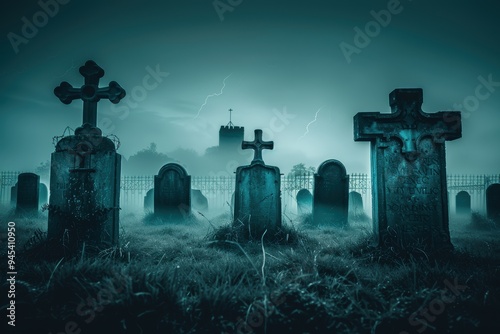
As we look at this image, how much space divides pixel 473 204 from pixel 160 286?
81.3 feet

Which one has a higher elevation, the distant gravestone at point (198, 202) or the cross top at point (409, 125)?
the cross top at point (409, 125)

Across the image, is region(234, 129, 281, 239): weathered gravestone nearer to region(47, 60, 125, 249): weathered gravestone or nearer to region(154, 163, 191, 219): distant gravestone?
region(47, 60, 125, 249): weathered gravestone

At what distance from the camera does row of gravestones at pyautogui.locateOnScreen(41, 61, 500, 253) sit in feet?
13.0

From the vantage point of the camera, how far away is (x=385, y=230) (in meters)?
4.02

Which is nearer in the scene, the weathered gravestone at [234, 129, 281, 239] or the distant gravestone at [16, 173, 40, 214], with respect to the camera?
the weathered gravestone at [234, 129, 281, 239]

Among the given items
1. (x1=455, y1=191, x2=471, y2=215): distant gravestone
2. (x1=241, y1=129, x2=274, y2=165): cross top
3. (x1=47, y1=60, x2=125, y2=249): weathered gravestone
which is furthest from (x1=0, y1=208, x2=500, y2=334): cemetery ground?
(x1=455, y1=191, x2=471, y2=215): distant gravestone

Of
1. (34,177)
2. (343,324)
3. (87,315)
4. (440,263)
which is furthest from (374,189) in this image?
(34,177)

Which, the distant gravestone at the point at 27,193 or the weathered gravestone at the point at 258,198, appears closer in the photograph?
the weathered gravestone at the point at 258,198

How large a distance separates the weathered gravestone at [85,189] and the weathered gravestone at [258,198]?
2.34 metres

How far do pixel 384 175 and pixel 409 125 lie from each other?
912 millimetres

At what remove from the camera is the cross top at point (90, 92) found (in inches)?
171

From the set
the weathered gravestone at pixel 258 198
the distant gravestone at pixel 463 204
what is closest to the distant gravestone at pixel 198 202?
the weathered gravestone at pixel 258 198

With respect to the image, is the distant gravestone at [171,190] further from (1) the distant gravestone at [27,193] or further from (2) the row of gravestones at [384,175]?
(1) the distant gravestone at [27,193]

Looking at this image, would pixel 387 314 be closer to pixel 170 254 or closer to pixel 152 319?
pixel 152 319
